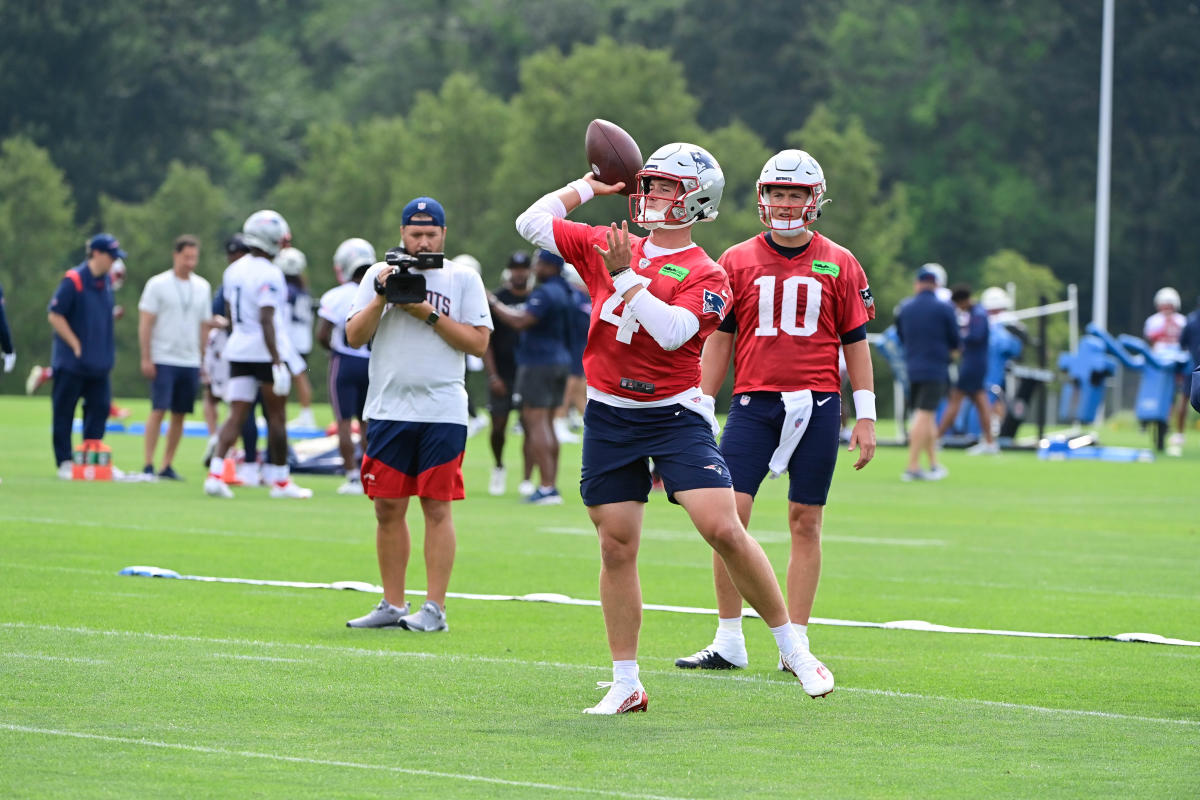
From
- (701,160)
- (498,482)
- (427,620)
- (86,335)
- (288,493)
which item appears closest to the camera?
(701,160)

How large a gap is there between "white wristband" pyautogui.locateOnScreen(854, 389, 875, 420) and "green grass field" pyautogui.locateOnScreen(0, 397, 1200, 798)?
1.09 m

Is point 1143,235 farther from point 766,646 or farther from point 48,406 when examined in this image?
point 766,646

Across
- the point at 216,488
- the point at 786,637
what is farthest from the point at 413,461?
the point at 216,488

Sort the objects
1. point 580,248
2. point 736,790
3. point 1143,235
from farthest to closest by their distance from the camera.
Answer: point 1143,235, point 580,248, point 736,790

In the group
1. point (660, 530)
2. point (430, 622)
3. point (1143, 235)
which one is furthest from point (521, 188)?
point (430, 622)

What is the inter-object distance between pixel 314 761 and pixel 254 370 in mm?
10510

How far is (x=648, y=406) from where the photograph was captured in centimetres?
728

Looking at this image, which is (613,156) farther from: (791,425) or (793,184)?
(791,425)

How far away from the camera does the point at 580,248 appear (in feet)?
23.5

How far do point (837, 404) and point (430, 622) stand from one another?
2251 mm

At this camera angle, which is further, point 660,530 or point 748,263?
point 660,530

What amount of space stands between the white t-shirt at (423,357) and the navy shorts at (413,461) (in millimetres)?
55

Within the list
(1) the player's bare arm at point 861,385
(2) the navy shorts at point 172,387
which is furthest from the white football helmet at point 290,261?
(1) the player's bare arm at point 861,385

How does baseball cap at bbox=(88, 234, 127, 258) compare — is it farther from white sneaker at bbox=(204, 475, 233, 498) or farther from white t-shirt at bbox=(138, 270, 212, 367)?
white sneaker at bbox=(204, 475, 233, 498)
